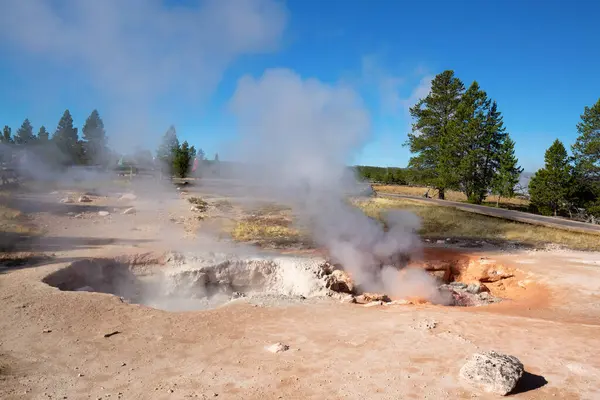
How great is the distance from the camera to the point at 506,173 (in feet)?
108

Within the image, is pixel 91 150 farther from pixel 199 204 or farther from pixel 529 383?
pixel 529 383

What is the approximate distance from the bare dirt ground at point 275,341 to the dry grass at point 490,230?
358 inches

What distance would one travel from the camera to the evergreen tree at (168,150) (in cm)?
4188

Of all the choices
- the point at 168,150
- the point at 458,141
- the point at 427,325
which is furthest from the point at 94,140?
the point at 427,325

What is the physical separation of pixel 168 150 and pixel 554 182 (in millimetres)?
37492

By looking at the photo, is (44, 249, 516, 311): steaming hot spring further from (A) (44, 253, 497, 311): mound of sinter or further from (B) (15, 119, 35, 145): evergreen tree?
(B) (15, 119, 35, 145): evergreen tree

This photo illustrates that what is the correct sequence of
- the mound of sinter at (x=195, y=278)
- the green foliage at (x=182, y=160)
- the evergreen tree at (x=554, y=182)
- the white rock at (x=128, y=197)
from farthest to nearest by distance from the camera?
the green foliage at (x=182, y=160) < the evergreen tree at (x=554, y=182) < the white rock at (x=128, y=197) < the mound of sinter at (x=195, y=278)

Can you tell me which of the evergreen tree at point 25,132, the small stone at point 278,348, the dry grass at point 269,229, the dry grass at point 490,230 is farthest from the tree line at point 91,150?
the small stone at point 278,348

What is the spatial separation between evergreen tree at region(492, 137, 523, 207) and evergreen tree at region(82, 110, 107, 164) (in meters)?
34.2

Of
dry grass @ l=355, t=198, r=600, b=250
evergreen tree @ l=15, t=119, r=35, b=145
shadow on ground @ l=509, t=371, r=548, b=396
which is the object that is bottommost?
shadow on ground @ l=509, t=371, r=548, b=396

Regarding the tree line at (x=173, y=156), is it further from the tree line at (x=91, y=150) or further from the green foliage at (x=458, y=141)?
the green foliage at (x=458, y=141)

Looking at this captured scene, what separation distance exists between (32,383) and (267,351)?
3.30m

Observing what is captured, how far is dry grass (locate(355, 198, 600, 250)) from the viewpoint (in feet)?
62.3

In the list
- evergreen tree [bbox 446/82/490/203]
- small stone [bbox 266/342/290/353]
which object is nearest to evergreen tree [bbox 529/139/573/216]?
evergreen tree [bbox 446/82/490/203]
